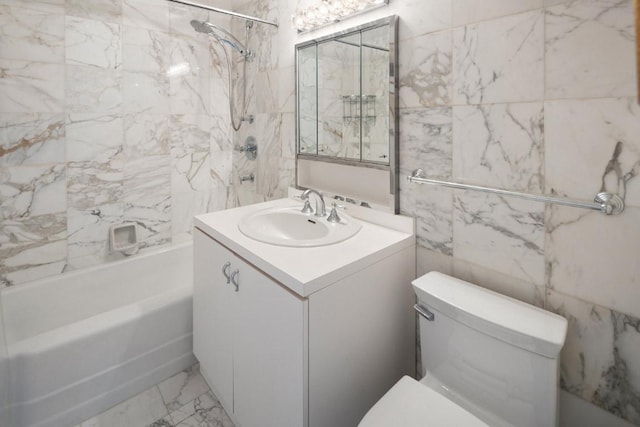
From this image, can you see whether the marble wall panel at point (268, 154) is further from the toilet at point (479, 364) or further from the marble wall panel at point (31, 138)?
the toilet at point (479, 364)

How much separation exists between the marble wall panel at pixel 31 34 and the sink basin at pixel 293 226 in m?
1.45

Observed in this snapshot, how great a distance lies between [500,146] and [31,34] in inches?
92.0

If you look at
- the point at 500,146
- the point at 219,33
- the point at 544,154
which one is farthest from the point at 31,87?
the point at 544,154

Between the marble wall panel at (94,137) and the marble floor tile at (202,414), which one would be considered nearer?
the marble floor tile at (202,414)

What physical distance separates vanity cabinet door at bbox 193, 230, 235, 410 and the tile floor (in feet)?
0.26

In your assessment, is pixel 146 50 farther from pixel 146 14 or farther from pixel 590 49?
pixel 590 49

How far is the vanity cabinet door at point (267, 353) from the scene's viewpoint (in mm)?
1029

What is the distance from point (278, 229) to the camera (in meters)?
1.71

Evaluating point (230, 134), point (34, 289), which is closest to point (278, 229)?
point (230, 134)

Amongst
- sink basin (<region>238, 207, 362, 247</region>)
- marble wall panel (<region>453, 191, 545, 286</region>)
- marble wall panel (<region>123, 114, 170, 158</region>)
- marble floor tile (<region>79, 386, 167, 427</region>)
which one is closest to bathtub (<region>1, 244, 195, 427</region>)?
marble floor tile (<region>79, 386, 167, 427</region>)

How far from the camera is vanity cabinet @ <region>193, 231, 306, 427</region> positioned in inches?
41.5

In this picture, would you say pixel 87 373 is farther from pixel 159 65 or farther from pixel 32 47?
pixel 159 65

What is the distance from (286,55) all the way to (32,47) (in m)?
1.34

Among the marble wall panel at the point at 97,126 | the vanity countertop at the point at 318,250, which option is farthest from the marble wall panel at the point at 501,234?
the marble wall panel at the point at 97,126
